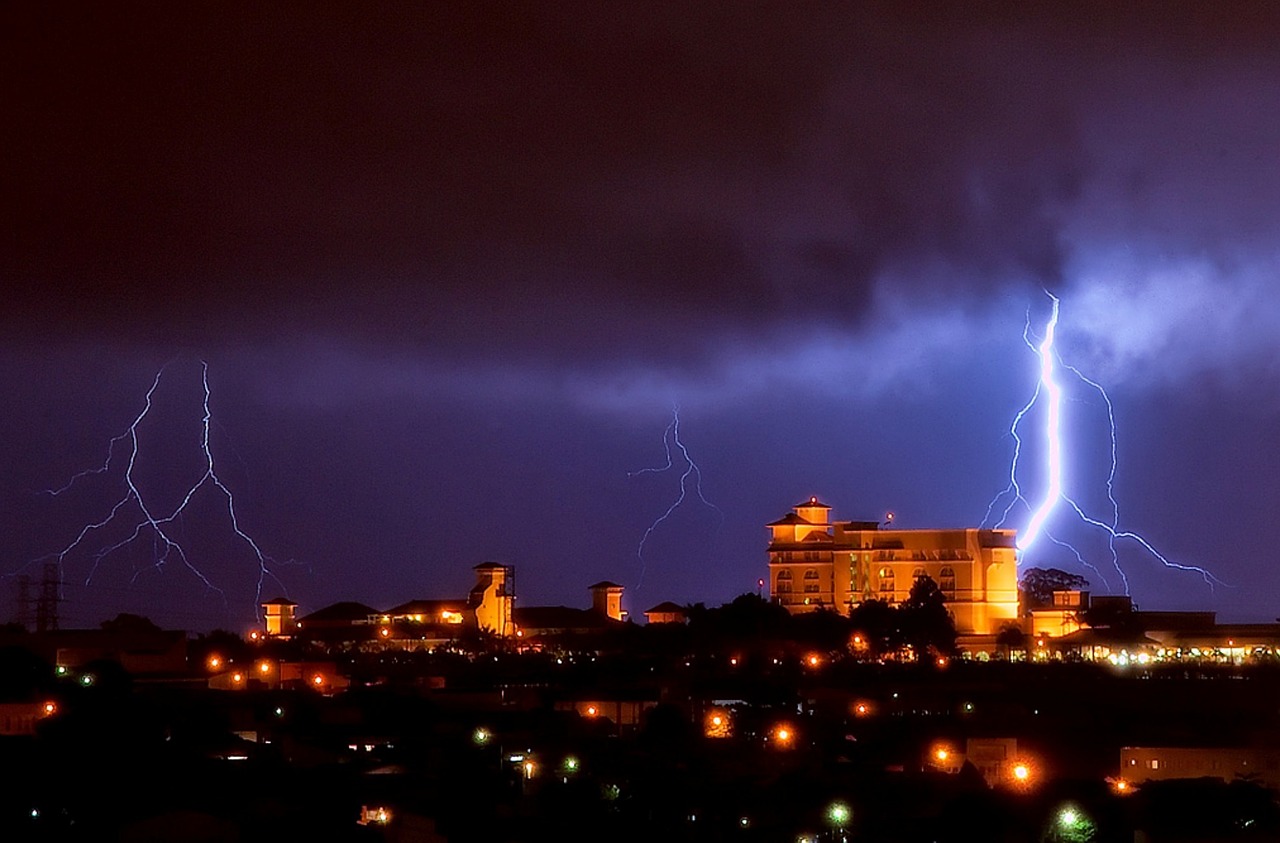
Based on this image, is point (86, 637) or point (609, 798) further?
point (86, 637)

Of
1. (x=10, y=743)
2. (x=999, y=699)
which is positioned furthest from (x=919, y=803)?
(x=999, y=699)

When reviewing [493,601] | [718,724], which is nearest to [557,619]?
[493,601]

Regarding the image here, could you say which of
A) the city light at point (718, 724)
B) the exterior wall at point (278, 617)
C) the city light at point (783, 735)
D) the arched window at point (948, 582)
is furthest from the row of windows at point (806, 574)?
the city light at point (783, 735)

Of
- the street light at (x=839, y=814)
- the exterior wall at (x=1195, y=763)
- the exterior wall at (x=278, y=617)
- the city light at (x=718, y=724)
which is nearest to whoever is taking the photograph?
the street light at (x=839, y=814)

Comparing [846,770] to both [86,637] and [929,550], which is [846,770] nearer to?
[86,637]

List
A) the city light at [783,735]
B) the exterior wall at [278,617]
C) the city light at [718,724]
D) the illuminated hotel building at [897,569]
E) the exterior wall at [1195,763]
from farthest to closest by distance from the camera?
1. the exterior wall at [278,617]
2. the illuminated hotel building at [897,569]
3. the city light at [718,724]
4. the city light at [783,735]
5. the exterior wall at [1195,763]

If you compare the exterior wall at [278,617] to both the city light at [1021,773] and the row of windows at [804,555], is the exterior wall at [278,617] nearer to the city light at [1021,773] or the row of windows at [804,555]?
the row of windows at [804,555]

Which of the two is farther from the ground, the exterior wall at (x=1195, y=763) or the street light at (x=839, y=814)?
the exterior wall at (x=1195, y=763)

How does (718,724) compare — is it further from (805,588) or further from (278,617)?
(278,617)
